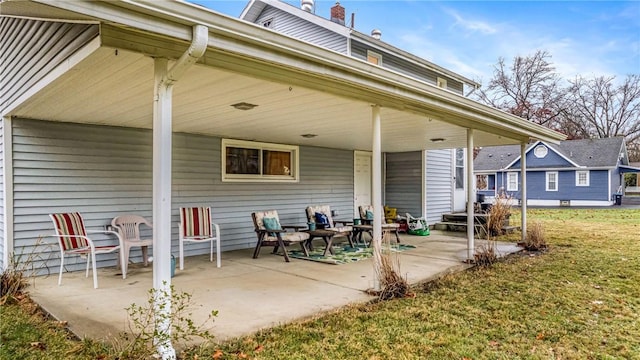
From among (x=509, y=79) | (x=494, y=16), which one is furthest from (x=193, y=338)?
(x=509, y=79)

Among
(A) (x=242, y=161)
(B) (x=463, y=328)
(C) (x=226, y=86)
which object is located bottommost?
(B) (x=463, y=328)

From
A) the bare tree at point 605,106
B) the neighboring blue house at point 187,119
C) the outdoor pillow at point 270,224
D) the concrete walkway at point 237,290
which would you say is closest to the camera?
the neighboring blue house at point 187,119

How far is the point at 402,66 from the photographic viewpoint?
11836 millimetres

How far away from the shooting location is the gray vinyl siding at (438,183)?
11.0m

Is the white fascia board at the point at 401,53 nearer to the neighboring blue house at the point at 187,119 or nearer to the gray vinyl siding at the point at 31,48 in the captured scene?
the neighboring blue house at the point at 187,119

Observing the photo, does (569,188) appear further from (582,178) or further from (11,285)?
(11,285)

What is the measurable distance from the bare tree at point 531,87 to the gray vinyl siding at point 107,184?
23894 mm

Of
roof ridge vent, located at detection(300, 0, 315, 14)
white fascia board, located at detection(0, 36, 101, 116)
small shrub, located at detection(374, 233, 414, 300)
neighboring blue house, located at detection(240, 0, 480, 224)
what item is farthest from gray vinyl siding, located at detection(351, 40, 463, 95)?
white fascia board, located at detection(0, 36, 101, 116)

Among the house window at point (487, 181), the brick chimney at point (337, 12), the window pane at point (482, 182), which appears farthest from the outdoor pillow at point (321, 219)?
the window pane at point (482, 182)

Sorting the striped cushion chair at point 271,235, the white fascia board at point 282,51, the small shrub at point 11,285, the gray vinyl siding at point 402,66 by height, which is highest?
the gray vinyl siding at point 402,66

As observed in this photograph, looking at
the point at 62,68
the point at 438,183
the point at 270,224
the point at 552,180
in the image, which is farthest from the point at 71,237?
the point at 552,180

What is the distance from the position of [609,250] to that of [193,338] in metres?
7.79

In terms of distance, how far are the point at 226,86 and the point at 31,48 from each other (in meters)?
2.07

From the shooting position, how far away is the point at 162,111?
2.79 metres
